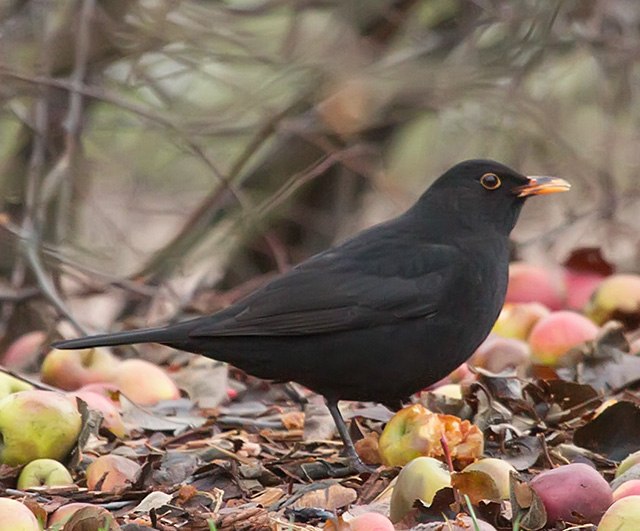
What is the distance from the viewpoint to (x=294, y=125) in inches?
245

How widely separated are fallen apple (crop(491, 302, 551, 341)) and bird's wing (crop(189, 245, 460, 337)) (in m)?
0.88

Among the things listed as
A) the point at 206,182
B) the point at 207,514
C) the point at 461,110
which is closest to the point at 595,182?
the point at 461,110

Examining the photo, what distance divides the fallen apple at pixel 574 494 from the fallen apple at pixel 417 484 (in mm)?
238

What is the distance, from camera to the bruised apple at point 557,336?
14.2 ft

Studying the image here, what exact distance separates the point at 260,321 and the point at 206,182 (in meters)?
4.49

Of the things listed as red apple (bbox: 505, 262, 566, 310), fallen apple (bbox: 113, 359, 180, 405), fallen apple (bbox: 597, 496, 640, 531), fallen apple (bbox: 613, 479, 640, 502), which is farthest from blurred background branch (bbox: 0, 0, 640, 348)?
fallen apple (bbox: 597, 496, 640, 531)

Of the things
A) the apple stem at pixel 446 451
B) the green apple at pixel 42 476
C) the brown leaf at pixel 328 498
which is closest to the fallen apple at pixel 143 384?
the green apple at pixel 42 476

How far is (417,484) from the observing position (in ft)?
8.96

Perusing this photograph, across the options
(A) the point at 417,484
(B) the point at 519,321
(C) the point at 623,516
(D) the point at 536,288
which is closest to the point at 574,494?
(C) the point at 623,516

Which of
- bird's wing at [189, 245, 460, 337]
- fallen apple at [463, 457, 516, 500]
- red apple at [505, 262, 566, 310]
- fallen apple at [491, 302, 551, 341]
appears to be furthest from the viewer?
red apple at [505, 262, 566, 310]

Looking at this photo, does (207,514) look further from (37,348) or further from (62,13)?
(62,13)

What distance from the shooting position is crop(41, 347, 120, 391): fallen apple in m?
4.12

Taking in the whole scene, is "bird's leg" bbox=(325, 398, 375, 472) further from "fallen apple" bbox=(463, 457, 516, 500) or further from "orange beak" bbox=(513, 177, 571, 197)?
"orange beak" bbox=(513, 177, 571, 197)

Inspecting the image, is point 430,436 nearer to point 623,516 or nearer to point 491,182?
point 623,516
